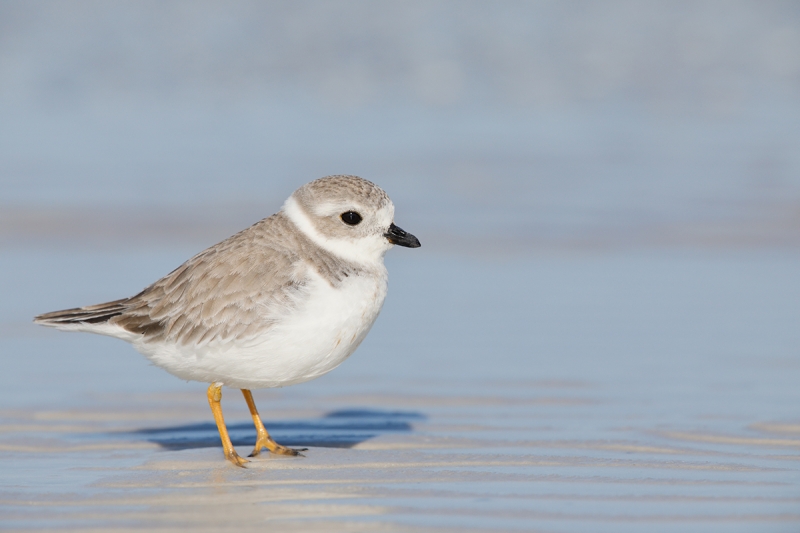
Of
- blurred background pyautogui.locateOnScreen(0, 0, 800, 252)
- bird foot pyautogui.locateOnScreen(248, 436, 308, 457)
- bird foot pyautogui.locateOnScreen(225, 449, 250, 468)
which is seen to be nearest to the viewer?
bird foot pyautogui.locateOnScreen(225, 449, 250, 468)

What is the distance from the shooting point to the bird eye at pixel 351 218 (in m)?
5.81

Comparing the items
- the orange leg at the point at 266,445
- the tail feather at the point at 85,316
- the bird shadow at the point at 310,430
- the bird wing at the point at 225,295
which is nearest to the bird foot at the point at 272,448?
the orange leg at the point at 266,445

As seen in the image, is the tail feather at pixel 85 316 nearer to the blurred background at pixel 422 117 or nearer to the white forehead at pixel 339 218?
the white forehead at pixel 339 218

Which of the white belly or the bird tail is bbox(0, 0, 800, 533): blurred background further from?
the bird tail

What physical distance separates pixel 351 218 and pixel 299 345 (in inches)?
34.0

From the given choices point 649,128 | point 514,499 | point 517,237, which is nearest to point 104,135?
point 517,237

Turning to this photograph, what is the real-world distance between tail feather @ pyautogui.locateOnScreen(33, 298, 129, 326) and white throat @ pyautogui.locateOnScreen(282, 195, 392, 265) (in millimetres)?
1089

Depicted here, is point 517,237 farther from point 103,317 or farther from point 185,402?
point 103,317

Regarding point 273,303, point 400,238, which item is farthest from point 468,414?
point 273,303

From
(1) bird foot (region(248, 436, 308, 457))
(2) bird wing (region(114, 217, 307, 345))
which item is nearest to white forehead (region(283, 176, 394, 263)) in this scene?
(2) bird wing (region(114, 217, 307, 345))

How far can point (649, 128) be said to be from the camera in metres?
17.5

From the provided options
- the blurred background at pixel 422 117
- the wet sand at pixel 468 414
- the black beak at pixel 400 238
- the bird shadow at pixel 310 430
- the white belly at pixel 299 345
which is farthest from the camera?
the blurred background at pixel 422 117

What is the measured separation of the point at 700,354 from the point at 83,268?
5874 mm

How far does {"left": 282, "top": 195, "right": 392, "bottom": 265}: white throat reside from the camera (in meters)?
5.78
